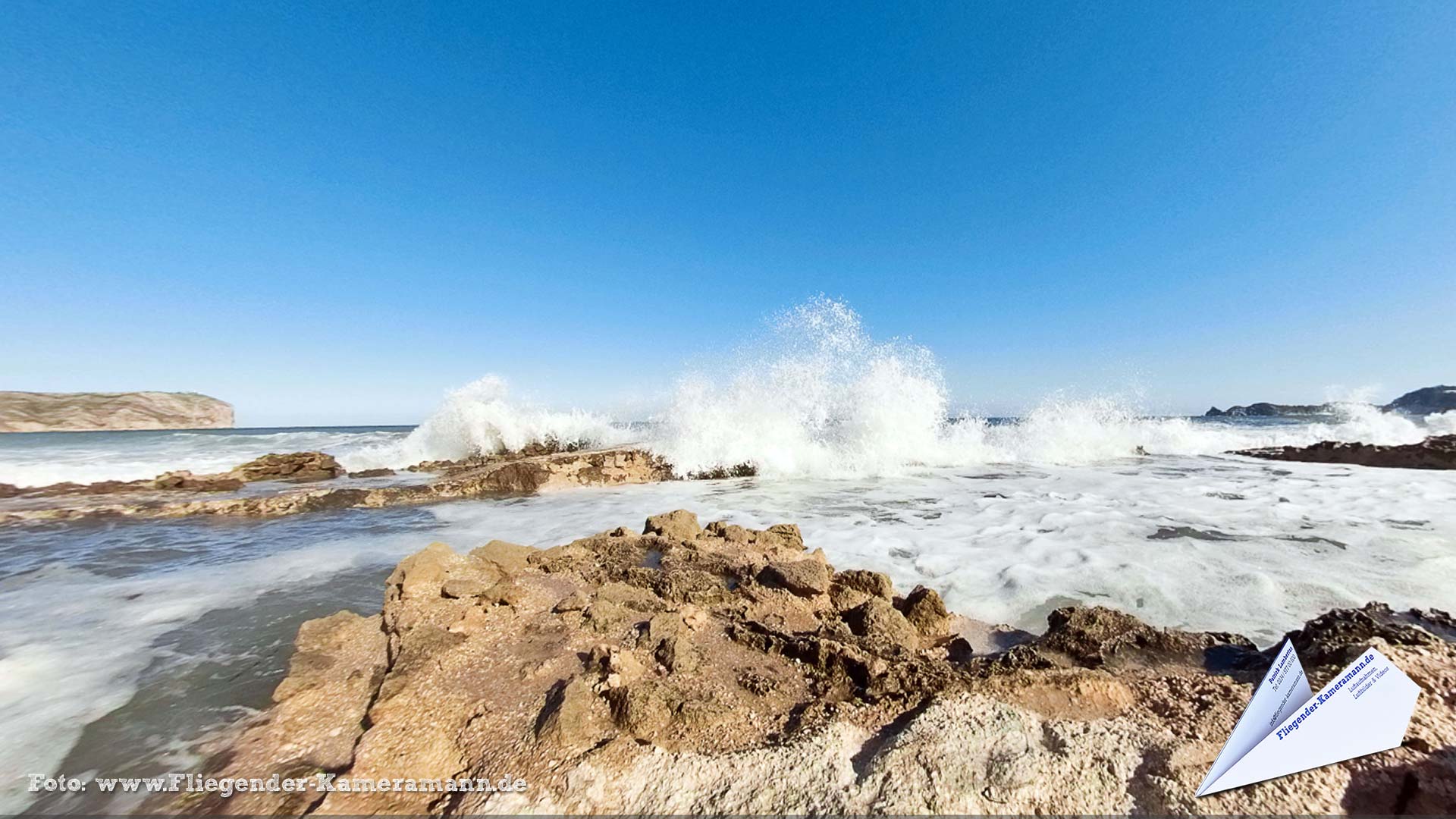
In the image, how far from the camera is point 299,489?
30.7 ft

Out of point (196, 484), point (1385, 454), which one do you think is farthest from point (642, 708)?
point (1385, 454)

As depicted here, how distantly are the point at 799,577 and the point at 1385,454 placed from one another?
13523 millimetres

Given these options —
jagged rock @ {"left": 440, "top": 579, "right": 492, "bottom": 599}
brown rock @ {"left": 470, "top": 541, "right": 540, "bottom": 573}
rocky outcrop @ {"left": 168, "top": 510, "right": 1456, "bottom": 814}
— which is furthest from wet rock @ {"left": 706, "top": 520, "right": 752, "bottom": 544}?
jagged rock @ {"left": 440, "top": 579, "right": 492, "bottom": 599}

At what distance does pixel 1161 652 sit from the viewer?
7.46 ft

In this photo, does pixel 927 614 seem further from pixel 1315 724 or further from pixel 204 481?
pixel 204 481

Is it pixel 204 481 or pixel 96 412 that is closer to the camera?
pixel 204 481

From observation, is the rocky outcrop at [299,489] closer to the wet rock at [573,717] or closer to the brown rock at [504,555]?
the brown rock at [504,555]

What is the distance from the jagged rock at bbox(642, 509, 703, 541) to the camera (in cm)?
437

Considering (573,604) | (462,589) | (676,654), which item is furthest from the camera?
(462,589)

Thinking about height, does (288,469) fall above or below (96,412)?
below

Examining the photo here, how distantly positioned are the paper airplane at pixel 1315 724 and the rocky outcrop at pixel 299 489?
9.06 meters

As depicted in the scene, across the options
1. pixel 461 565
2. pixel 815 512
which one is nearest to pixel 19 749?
pixel 461 565

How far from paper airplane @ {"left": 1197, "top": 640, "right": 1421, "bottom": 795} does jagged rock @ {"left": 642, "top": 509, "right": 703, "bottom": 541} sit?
3.38 m

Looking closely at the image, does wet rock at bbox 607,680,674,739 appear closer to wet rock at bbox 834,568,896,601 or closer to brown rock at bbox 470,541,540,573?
wet rock at bbox 834,568,896,601
